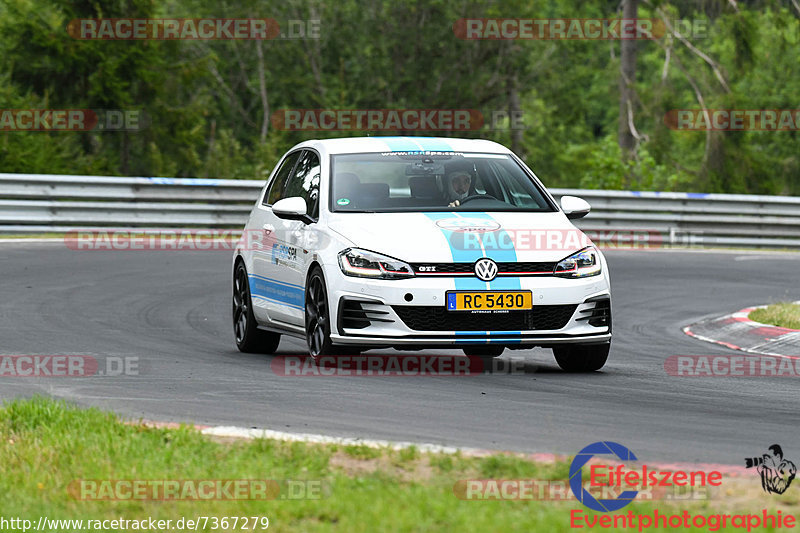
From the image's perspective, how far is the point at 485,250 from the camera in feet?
32.0

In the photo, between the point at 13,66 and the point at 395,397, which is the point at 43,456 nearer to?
the point at 395,397

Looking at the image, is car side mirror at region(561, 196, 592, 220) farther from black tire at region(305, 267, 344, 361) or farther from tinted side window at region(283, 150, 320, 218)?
black tire at region(305, 267, 344, 361)

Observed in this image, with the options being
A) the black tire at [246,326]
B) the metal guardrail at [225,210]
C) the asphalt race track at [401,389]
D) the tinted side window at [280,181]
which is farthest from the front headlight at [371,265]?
the metal guardrail at [225,210]

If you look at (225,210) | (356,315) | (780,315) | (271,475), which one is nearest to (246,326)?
(356,315)

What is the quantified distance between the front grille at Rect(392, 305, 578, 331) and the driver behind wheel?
1354 mm

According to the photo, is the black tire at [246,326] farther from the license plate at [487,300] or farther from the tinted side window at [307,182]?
the license plate at [487,300]

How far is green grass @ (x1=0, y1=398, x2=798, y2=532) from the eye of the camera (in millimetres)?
5449

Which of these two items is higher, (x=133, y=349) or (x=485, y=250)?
(x=485, y=250)

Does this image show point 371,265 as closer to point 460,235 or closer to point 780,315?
point 460,235

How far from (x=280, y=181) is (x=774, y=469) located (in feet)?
21.9

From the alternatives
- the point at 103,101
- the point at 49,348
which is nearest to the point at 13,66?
the point at 103,101

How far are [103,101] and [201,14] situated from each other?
1213 cm

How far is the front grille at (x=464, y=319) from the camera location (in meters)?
9.64

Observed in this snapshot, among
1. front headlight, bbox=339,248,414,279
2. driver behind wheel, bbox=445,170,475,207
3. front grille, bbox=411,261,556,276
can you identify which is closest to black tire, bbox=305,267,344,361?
front headlight, bbox=339,248,414,279
